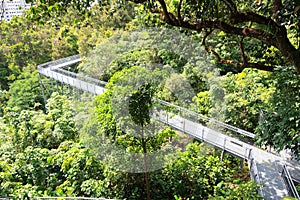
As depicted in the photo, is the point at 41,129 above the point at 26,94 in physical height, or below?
above

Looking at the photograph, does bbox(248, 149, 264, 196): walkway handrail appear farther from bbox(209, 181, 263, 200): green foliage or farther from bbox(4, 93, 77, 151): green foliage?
bbox(4, 93, 77, 151): green foliage

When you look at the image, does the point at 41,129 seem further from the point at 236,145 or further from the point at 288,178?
the point at 288,178

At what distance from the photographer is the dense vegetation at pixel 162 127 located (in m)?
3.75

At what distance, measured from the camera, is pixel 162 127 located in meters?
5.06

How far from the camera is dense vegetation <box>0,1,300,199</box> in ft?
12.3

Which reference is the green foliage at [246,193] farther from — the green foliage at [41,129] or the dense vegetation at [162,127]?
the green foliage at [41,129]

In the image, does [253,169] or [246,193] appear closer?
[246,193]

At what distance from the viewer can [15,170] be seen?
6.62 meters

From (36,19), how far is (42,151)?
14.6 ft

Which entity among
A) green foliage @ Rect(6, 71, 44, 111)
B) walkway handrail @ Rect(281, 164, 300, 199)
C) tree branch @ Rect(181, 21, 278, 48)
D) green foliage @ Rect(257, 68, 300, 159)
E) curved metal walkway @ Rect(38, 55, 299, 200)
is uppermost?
tree branch @ Rect(181, 21, 278, 48)

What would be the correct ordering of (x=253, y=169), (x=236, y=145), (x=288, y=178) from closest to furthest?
(x=288, y=178) → (x=253, y=169) → (x=236, y=145)

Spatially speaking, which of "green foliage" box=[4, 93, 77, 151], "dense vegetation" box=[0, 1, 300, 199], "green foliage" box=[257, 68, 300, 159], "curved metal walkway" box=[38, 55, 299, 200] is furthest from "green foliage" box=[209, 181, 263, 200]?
"green foliage" box=[4, 93, 77, 151]

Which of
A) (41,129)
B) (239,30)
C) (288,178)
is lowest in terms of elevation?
(41,129)

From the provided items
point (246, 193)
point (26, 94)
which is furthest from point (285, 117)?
point (26, 94)
